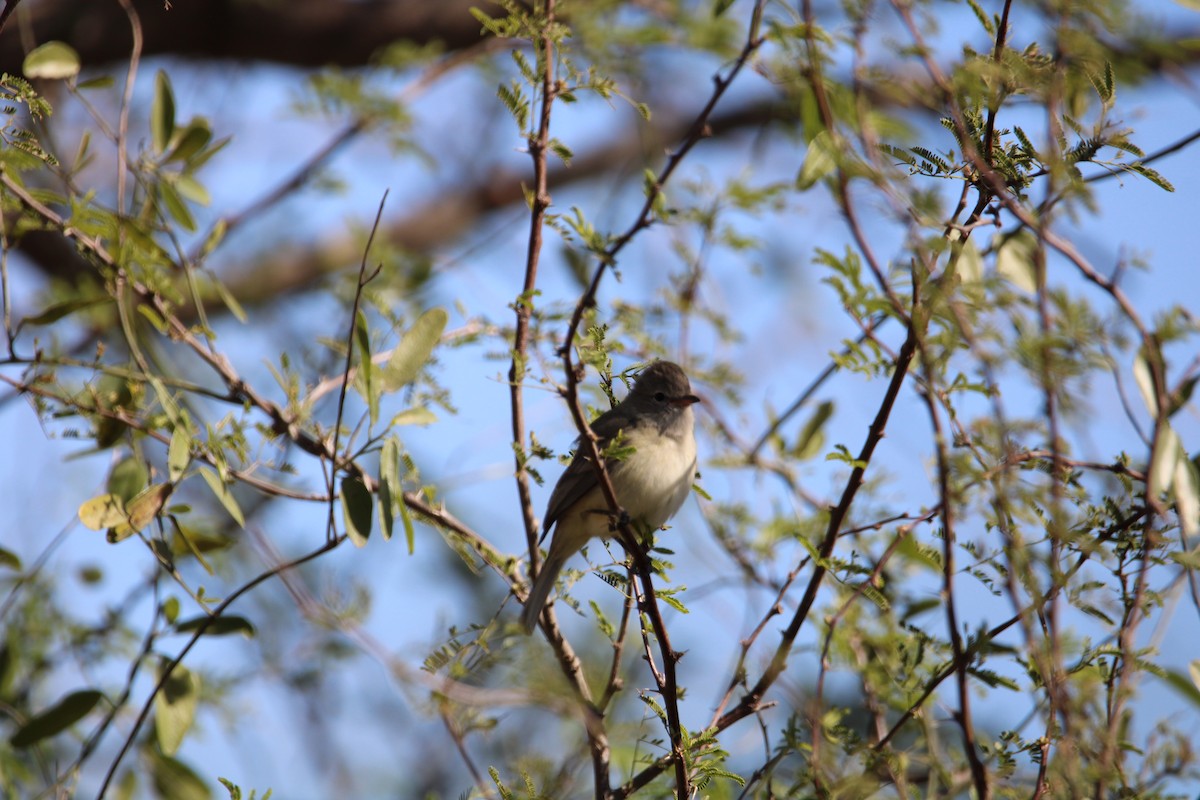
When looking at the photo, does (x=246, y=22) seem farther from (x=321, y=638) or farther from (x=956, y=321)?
(x=956, y=321)

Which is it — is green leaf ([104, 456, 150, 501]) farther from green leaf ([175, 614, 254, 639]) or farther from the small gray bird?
the small gray bird

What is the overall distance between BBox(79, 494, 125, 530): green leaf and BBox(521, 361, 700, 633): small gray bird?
167 centimetres

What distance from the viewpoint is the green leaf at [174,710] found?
3594 mm

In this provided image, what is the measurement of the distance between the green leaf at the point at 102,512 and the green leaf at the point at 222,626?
43 cm

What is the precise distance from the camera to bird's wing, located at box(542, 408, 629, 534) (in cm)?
482

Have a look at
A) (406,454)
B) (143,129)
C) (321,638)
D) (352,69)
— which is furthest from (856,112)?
(143,129)

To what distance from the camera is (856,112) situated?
2592 mm

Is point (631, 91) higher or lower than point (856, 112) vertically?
higher

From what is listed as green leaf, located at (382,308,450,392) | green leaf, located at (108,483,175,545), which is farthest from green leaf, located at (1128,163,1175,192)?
green leaf, located at (108,483,175,545)

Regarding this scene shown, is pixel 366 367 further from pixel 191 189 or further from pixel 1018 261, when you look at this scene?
pixel 1018 261

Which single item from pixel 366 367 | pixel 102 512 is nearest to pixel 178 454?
pixel 102 512

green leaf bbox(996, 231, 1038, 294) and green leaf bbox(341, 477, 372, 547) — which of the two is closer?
green leaf bbox(341, 477, 372, 547)

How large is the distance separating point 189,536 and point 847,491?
2.17m

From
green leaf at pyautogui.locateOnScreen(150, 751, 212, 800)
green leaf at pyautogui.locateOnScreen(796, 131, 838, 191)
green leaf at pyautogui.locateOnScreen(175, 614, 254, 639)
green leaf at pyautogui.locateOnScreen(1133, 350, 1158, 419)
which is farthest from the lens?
green leaf at pyautogui.locateOnScreen(150, 751, 212, 800)
